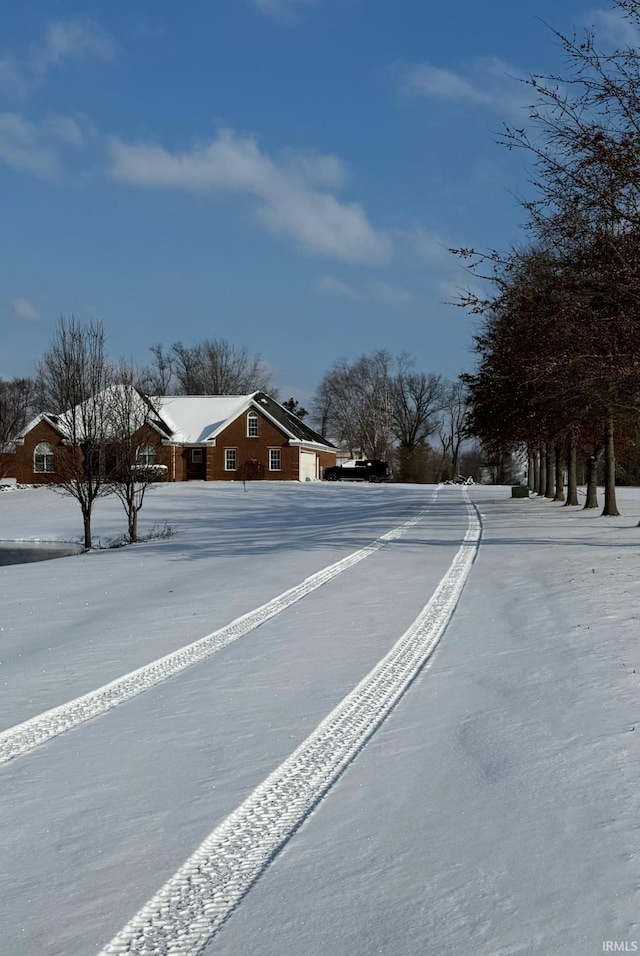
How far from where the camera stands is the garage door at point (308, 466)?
64.4 m

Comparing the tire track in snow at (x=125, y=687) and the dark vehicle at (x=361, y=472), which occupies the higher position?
the dark vehicle at (x=361, y=472)

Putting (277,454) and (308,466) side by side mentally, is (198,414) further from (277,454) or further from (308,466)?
(308,466)

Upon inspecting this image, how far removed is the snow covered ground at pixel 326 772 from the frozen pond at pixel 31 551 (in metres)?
12.8

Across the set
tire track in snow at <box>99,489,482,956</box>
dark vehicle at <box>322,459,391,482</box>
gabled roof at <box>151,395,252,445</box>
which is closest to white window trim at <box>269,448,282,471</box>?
gabled roof at <box>151,395,252,445</box>

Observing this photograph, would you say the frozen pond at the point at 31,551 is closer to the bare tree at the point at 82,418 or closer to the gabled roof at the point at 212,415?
the bare tree at the point at 82,418

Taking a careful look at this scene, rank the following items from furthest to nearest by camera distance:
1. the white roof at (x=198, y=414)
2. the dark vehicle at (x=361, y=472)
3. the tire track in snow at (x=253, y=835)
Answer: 1. the dark vehicle at (x=361, y=472)
2. the white roof at (x=198, y=414)
3. the tire track in snow at (x=253, y=835)

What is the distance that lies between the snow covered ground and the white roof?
50700mm

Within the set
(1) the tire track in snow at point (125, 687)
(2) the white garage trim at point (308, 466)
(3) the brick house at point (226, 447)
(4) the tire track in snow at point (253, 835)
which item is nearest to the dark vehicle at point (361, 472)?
(2) the white garage trim at point (308, 466)

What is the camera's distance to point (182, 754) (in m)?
5.87

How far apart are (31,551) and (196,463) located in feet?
120

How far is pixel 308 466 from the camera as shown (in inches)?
2618

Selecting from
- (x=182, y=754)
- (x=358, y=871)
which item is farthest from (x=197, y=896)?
(x=182, y=754)

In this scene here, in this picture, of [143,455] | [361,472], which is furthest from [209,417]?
[143,455]

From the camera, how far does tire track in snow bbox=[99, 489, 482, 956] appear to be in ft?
11.7
